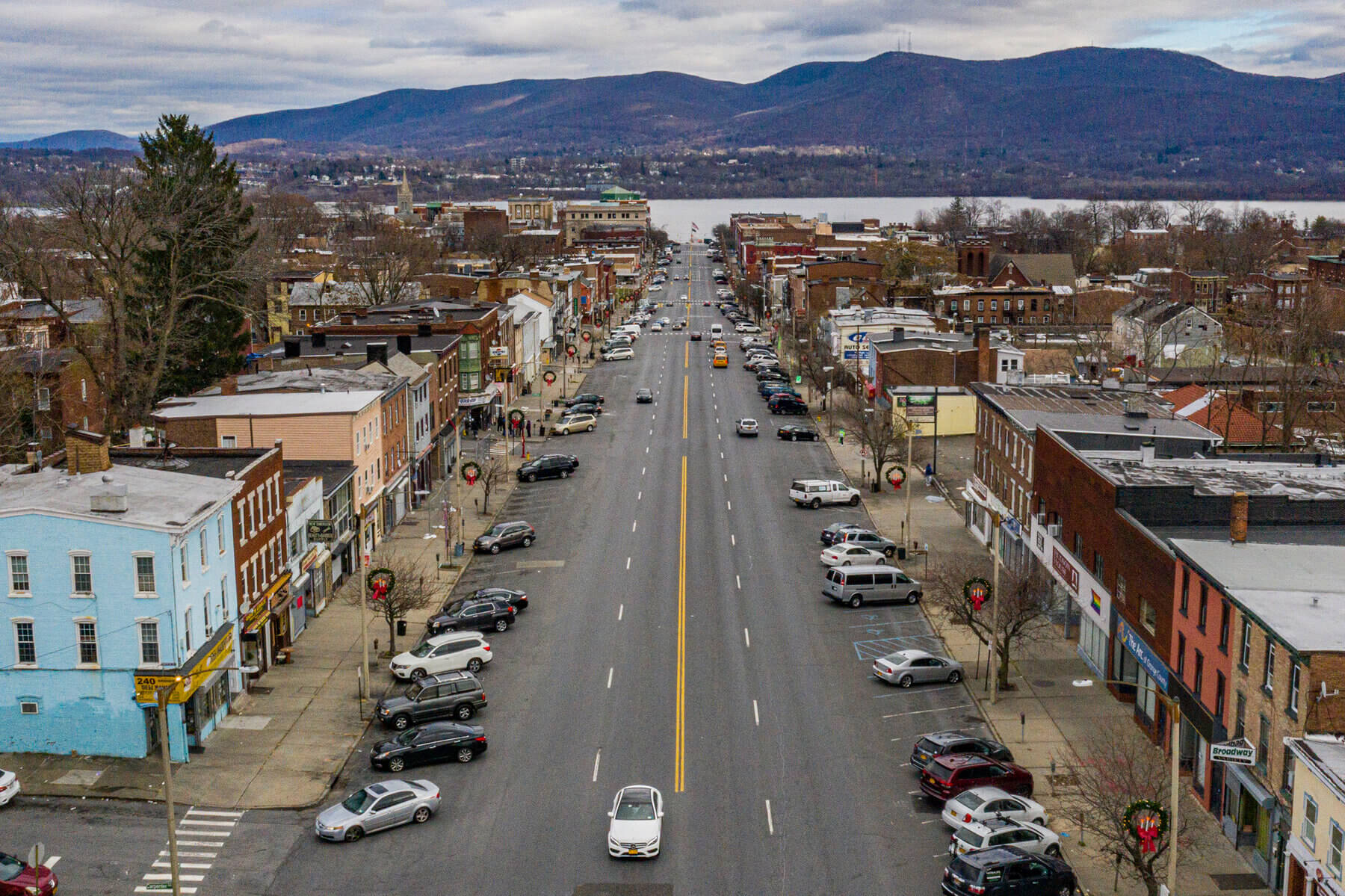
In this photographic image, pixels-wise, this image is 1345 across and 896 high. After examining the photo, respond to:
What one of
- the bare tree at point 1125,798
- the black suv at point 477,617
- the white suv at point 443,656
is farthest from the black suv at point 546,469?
the bare tree at point 1125,798

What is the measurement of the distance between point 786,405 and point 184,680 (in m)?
75.1

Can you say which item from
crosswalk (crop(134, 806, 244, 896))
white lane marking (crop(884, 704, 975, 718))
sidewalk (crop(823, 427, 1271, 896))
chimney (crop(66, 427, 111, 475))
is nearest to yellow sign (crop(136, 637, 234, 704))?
crosswalk (crop(134, 806, 244, 896))

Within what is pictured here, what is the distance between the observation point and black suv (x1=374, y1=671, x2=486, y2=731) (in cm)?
4453

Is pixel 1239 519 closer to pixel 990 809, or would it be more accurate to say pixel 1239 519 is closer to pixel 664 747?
pixel 990 809

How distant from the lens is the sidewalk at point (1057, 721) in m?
34.8

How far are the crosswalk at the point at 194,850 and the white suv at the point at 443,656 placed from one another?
1157 cm

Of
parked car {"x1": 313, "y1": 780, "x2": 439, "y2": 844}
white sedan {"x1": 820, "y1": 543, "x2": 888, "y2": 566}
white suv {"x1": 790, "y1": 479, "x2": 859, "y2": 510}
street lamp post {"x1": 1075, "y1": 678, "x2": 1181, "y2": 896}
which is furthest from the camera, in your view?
white suv {"x1": 790, "y1": 479, "x2": 859, "y2": 510}

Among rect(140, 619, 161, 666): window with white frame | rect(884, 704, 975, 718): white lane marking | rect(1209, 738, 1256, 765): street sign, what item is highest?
rect(1209, 738, 1256, 765): street sign

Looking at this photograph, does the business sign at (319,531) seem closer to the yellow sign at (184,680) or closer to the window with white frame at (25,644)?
the yellow sign at (184,680)

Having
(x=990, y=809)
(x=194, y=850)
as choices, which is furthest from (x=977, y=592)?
(x=194, y=850)

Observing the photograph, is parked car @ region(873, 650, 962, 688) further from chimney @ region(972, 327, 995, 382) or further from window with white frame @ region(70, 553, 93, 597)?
chimney @ region(972, 327, 995, 382)

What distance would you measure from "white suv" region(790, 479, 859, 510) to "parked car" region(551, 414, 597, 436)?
27.2 metres

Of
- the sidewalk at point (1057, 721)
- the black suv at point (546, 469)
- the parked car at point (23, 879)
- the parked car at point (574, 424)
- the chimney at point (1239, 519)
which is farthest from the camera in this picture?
the parked car at point (574, 424)

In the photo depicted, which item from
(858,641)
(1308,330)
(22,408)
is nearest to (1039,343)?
(1308,330)
